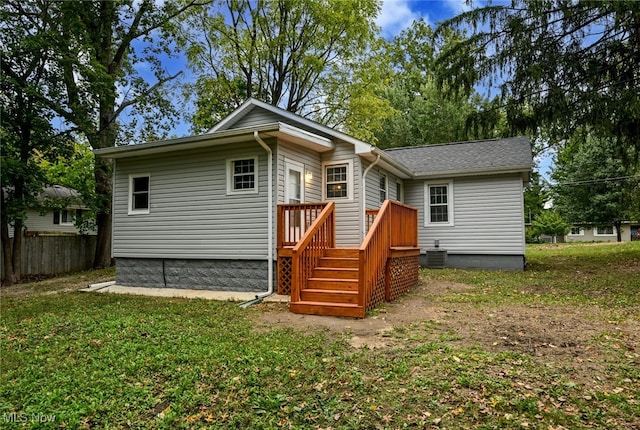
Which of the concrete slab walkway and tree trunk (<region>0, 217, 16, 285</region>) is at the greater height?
tree trunk (<region>0, 217, 16, 285</region>)

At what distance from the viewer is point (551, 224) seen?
28.3 m

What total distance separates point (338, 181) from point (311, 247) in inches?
114

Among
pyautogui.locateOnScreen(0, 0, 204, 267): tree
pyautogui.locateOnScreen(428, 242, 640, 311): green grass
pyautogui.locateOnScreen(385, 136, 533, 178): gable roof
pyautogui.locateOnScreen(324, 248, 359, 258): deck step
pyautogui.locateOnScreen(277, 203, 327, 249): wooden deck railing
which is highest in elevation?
pyautogui.locateOnScreen(0, 0, 204, 267): tree

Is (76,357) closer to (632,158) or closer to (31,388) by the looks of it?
(31,388)

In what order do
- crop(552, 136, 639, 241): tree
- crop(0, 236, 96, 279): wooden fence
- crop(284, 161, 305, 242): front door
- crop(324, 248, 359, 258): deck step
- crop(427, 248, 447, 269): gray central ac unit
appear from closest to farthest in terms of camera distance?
crop(324, 248, 359, 258): deck step < crop(284, 161, 305, 242): front door < crop(427, 248, 447, 269): gray central ac unit < crop(0, 236, 96, 279): wooden fence < crop(552, 136, 639, 241): tree

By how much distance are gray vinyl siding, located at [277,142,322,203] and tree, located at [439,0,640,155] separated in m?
4.37

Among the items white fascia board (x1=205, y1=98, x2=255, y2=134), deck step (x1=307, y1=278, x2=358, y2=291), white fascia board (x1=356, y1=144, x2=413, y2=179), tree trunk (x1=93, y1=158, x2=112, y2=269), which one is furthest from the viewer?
tree trunk (x1=93, y1=158, x2=112, y2=269)

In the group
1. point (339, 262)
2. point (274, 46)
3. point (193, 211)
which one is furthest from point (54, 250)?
point (274, 46)

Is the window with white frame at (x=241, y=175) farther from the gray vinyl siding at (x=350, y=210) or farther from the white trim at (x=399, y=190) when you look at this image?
the white trim at (x=399, y=190)

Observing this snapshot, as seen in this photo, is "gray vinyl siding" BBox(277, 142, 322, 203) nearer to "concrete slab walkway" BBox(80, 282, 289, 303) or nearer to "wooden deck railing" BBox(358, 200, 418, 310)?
"concrete slab walkway" BBox(80, 282, 289, 303)

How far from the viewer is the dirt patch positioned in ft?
14.2

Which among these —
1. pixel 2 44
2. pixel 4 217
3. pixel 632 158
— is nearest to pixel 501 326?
pixel 632 158

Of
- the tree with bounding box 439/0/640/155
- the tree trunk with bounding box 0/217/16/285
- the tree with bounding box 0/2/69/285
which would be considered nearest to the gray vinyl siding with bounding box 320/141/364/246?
the tree with bounding box 439/0/640/155

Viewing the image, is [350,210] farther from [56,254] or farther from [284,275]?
[56,254]
